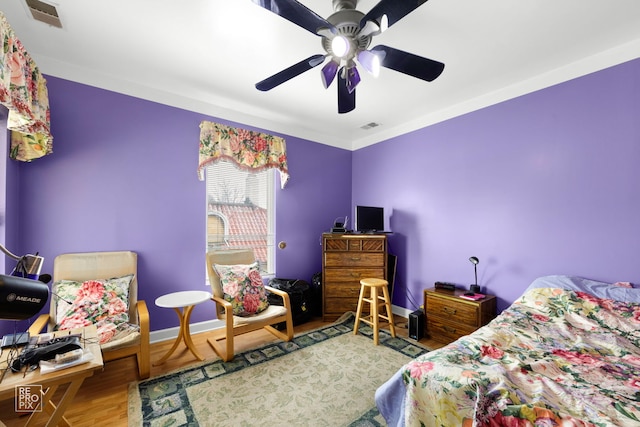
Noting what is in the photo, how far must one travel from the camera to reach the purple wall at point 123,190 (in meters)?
2.29

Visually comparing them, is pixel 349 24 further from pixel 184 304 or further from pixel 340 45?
pixel 184 304

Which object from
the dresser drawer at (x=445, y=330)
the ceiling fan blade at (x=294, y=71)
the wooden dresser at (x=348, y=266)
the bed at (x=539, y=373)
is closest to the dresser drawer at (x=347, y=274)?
the wooden dresser at (x=348, y=266)

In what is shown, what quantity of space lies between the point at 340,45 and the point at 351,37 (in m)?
0.10

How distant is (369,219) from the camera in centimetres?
359

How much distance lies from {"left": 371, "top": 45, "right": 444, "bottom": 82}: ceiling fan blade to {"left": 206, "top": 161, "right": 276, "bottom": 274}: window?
2.17 meters

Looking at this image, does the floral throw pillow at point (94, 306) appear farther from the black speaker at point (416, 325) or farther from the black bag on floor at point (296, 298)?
the black speaker at point (416, 325)

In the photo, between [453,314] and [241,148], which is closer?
[453,314]

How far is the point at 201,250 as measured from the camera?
9.86ft

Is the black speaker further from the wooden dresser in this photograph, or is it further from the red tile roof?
the red tile roof

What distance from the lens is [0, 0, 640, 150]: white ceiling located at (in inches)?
67.7

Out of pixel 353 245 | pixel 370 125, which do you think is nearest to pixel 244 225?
pixel 353 245

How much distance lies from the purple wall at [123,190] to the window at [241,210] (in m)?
0.17

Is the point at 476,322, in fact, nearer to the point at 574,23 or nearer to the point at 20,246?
the point at 574,23

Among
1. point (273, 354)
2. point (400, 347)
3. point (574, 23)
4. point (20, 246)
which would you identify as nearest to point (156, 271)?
point (20, 246)
